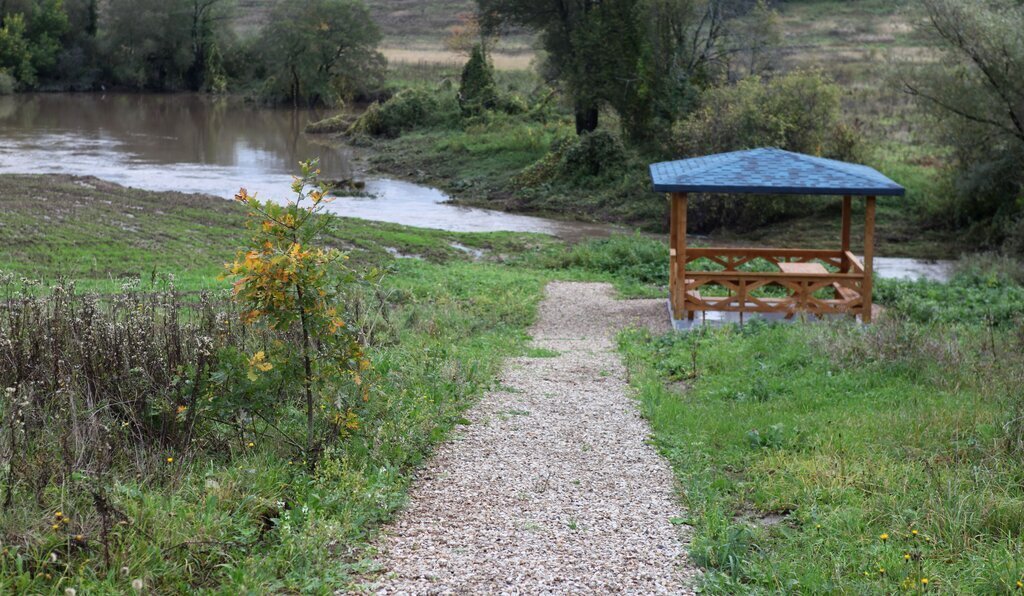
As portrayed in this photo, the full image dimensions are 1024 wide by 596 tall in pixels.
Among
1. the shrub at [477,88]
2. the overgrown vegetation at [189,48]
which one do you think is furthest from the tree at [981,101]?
the overgrown vegetation at [189,48]

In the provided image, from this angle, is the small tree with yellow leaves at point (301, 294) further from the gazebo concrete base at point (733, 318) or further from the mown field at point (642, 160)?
the mown field at point (642, 160)

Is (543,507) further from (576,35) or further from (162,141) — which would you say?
(162,141)

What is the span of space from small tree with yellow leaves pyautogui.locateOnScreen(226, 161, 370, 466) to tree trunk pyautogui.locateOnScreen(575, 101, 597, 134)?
30512 millimetres

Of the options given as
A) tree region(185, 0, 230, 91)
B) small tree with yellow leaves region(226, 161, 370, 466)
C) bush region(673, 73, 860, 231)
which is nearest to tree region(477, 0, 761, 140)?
bush region(673, 73, 860, 231)

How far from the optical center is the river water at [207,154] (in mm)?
28547

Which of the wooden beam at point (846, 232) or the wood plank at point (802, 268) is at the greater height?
the wooden beam at point (846, 232)

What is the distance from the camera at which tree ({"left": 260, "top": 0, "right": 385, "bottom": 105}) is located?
2319 inches

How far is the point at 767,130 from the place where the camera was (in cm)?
2769

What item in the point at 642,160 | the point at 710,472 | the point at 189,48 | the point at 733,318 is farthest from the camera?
the point at 189,48

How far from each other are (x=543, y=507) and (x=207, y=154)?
122 feet

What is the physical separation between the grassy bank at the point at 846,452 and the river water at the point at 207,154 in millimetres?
11941

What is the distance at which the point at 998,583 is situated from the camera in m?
5.16

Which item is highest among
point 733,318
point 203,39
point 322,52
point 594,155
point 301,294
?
point 203,39

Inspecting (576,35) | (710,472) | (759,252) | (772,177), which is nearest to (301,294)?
(710,472)
